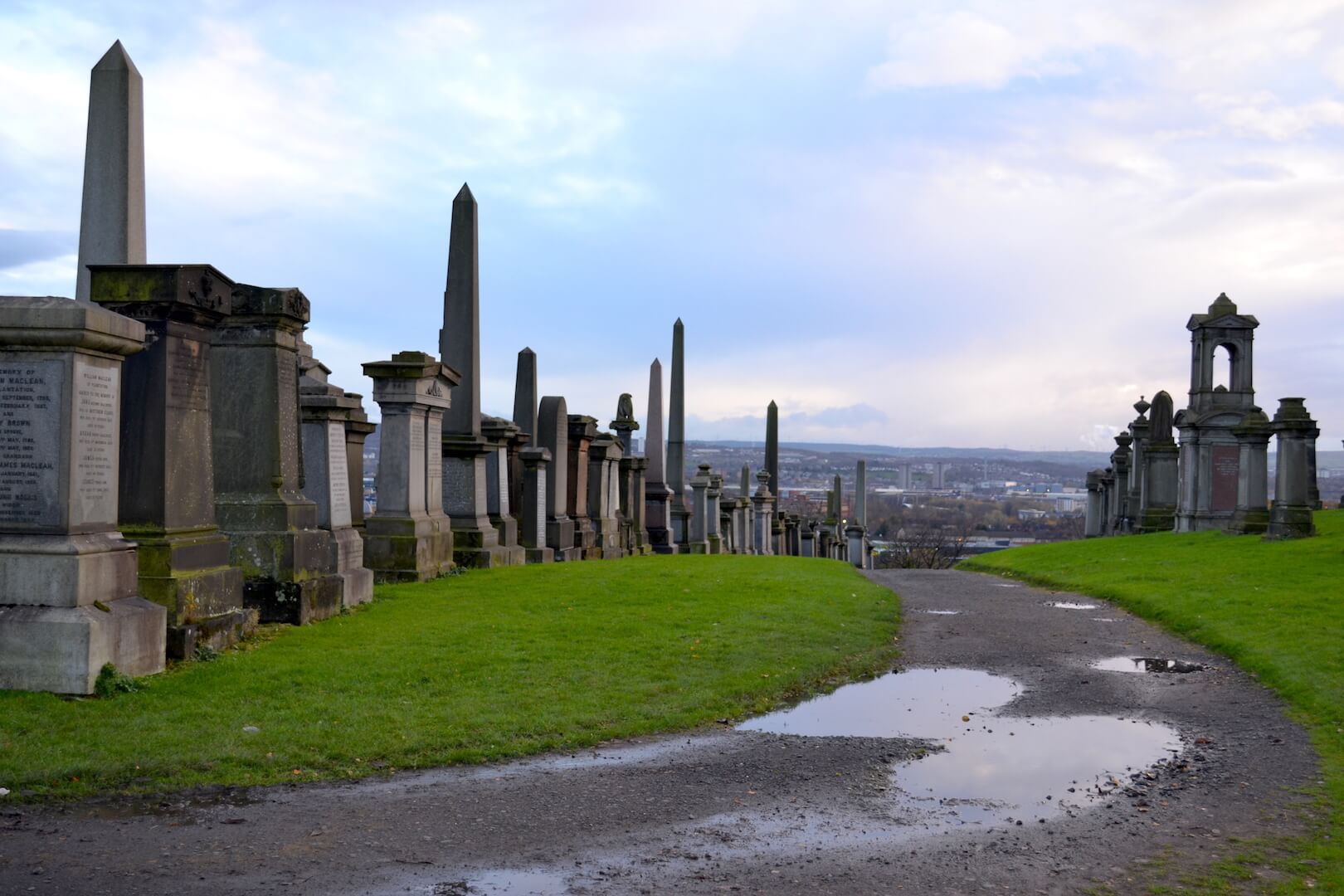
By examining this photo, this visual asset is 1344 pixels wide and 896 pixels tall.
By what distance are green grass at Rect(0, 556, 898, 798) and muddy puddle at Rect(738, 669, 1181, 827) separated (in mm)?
599

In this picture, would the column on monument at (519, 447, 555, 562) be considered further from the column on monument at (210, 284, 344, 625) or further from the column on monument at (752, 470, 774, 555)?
the column on monument at (752, 470, 774, 555)

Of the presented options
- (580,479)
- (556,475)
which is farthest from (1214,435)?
(556,475)

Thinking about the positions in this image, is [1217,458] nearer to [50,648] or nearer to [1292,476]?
[1292,476]

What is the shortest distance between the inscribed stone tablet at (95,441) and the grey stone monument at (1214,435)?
30083mm

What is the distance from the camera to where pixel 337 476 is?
1309 centimetres

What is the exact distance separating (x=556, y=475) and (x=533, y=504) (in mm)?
1267

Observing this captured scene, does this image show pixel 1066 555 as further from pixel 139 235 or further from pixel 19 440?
pixel 19 440

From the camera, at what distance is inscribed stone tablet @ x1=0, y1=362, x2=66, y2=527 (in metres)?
7.83

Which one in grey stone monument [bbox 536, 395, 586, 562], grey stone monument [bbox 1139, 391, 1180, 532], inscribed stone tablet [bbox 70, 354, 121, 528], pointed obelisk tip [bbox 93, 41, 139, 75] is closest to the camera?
inscribed stone tablet [bbox 70, 354, 121, 528]

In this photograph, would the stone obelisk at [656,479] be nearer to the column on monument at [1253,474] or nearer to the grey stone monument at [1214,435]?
the column on monument at [1253,474]

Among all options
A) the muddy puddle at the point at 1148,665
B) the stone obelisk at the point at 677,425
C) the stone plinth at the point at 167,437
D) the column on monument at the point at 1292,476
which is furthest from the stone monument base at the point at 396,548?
the column on monument at the point at 1292,476

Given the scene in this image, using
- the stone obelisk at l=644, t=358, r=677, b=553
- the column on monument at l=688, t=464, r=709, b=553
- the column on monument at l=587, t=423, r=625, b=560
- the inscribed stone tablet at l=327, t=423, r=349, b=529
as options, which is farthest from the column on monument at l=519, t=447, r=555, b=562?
the column on monument at l=688, t=464, r=709, b=553

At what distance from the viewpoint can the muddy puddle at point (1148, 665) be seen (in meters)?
10.9

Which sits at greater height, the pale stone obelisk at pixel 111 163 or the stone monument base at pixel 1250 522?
the pale stone obelisk at pixel 111 163
